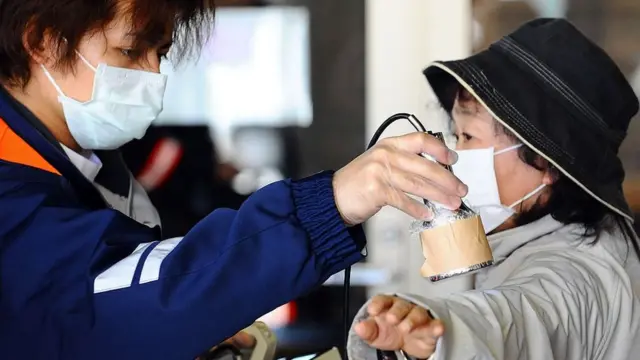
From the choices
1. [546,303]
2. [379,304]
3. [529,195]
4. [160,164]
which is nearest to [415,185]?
[379,304]

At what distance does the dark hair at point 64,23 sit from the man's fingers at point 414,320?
505mm

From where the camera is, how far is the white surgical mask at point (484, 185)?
1.29 m

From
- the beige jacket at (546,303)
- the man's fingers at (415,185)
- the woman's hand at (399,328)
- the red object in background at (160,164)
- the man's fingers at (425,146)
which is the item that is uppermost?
the man's fingers at (425,146)

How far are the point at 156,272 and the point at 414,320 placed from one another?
0.87 feet

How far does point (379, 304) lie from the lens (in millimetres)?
805

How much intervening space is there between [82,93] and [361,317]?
52 centimetres

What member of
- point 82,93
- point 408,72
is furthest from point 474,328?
point 408,72

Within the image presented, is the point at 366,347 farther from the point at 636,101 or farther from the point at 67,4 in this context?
the point at 636,101

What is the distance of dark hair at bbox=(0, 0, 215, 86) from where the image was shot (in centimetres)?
97

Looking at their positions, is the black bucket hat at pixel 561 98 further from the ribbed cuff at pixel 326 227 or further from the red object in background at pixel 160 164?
the red object in background at pixel 160 164

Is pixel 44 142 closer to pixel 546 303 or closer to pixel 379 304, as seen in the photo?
pixel 379 304

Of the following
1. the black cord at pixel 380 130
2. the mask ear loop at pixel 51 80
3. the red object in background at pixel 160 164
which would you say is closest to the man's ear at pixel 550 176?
the black cord at pixel 380 130

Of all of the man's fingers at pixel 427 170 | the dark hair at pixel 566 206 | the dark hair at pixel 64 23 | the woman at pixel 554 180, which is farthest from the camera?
the dark hair at pixel 566 206

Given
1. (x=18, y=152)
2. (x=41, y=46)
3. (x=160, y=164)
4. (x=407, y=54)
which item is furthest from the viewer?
(x=160, y=164)
